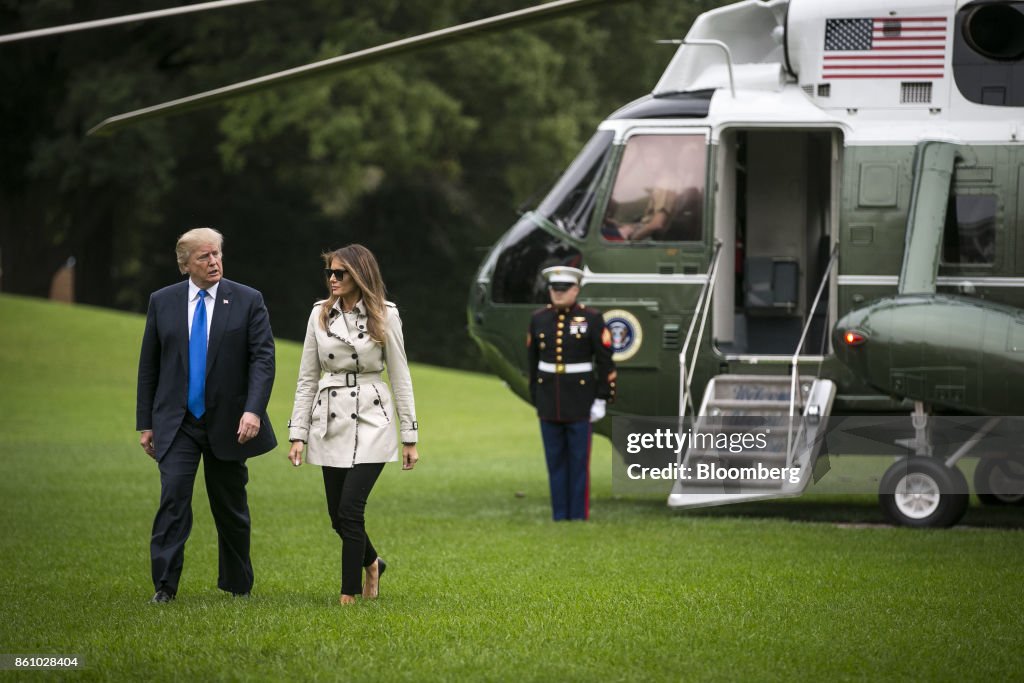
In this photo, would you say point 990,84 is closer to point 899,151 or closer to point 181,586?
point 899,151

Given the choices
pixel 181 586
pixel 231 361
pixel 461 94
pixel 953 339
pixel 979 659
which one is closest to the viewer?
pixel 979 659

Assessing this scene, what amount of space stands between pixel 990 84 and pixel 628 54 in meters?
23.5

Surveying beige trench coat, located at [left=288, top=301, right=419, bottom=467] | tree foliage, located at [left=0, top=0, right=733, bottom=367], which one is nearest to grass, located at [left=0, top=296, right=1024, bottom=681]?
beige trench coat, located at [left=288, top=301, right=419, bottom=467]

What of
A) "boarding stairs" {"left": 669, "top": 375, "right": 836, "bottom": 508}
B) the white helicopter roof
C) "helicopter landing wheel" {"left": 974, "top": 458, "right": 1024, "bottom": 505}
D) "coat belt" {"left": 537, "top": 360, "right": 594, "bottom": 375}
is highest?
the white helicopter roof

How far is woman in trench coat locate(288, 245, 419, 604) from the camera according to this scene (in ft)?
23.3

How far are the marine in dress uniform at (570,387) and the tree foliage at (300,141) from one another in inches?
658

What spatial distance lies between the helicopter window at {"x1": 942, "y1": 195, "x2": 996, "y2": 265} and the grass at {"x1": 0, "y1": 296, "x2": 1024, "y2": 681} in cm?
208

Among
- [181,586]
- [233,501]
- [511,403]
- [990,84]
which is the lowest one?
[511,403]

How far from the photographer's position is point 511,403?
26.2m

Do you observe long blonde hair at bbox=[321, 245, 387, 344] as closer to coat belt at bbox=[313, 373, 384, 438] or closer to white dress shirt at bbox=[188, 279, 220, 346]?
coat belt at bbox=[313, 373, 384, 438]

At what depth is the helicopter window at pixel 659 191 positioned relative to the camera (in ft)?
38.3

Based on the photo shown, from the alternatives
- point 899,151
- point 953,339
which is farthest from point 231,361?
point 899,151

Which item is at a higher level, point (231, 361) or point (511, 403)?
point (231, 361)

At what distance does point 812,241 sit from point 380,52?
6.16 m
